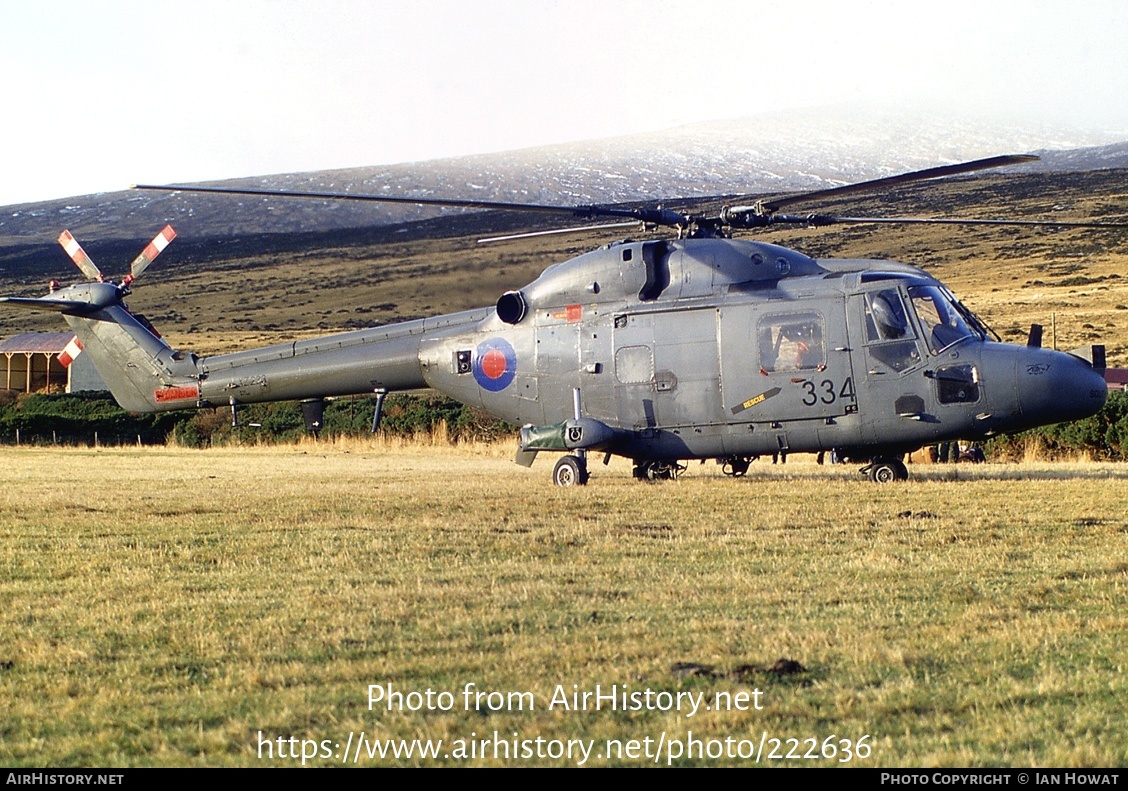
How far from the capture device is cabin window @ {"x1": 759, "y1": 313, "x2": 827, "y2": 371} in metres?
17.8

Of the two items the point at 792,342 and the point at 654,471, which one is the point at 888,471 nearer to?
the point at 792,342

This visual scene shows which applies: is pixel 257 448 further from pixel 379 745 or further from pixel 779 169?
pixel 779 169

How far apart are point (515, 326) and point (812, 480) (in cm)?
530

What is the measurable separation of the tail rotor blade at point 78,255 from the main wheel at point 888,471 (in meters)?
14.2

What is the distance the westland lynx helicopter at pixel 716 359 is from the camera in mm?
17141

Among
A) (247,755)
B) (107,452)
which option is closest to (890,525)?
(247,755)

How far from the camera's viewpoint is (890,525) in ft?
42.0

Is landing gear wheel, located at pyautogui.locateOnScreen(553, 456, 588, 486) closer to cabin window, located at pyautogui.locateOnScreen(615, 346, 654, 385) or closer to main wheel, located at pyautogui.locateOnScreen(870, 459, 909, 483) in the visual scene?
cabin window, located at pyautogui.locateOnScreen(615, 346, 654, 385)

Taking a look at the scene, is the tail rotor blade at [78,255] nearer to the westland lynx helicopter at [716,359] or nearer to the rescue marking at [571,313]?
the westland lynx helicopter at [716,359]

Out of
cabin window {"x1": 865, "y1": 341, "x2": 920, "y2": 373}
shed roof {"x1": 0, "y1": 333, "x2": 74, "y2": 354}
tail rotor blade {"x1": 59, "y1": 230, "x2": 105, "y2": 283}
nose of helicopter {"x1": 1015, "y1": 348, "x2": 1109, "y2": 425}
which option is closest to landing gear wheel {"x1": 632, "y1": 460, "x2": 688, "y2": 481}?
cabin window {"x1": 865, "y1": 341, "x2": 920, "y2": 373}

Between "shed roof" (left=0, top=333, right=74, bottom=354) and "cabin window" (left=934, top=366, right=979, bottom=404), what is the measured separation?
181 ft

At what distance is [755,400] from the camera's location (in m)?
18.1

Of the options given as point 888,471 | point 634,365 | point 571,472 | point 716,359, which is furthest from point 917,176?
point 571,472
